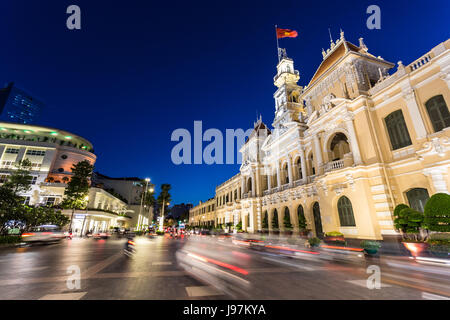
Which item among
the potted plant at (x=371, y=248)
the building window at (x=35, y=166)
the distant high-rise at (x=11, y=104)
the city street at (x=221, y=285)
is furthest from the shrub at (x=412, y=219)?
the distant high-rise at (x=11, y=104)

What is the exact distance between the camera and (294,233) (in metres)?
26.1

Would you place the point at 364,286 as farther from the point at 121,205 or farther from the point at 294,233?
the point at 121,205

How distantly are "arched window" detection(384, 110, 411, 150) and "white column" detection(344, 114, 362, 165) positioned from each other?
8.21 feet

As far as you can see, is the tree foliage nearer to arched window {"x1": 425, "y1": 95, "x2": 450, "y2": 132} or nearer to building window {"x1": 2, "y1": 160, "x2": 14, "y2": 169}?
building window {"x1": 2, "y1": 160, "x2": 14, "y2": 169}

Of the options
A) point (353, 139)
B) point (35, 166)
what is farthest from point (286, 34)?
point (35, 166)

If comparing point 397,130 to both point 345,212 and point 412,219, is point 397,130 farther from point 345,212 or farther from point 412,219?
point 345,212

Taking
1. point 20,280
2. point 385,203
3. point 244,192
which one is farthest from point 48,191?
point 385,203

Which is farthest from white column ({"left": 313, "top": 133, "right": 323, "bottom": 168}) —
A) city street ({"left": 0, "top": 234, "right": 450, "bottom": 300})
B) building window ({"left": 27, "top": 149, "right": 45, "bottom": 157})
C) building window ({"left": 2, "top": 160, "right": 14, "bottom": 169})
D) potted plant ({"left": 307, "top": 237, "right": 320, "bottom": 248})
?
building window ({"left": 2, "top": 160, "right": 14, "bottom": 169})

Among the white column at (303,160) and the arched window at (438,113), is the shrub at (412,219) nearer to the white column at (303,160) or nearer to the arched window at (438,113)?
the arched window at (438,113)

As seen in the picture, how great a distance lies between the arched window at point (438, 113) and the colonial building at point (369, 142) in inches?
2.0

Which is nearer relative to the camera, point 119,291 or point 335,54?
point 119,291

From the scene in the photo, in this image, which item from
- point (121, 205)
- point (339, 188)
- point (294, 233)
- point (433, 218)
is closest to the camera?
point (433, 218)

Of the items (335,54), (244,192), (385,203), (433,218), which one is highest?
(335,54)
